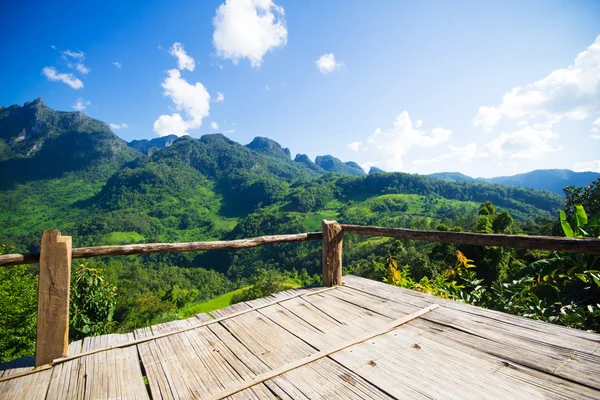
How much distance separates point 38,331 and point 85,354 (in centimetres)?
31

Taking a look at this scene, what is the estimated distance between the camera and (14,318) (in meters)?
15.9

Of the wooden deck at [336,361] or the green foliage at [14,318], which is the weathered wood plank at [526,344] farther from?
the green foliage at [14,318]

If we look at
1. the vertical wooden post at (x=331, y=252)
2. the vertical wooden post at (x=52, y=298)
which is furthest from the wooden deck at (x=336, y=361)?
the vertical wooden post at (x=331, y=252)

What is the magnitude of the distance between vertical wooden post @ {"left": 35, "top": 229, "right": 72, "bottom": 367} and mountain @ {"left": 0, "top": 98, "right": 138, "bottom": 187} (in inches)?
6373

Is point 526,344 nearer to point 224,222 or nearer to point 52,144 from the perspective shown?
point 224,222

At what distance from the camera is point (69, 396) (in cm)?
149

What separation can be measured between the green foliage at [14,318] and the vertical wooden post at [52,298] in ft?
62.7

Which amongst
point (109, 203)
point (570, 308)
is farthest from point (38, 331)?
point (109, 203)

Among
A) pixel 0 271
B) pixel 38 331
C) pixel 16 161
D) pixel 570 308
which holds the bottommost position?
pixel 0 271

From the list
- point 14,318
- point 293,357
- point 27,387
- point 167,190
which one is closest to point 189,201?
point 167,190

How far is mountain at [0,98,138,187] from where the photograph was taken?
13200cm

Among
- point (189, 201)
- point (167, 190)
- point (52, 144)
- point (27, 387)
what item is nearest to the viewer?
point (27, 387)

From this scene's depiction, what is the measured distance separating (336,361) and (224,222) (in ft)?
350

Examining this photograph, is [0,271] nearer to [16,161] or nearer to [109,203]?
[109,203]
